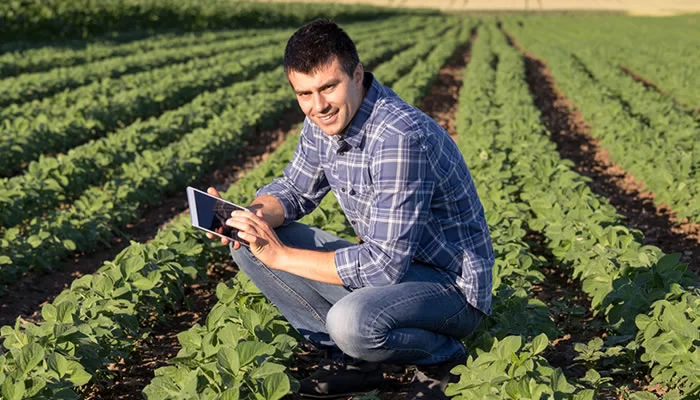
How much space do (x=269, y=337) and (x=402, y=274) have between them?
0.79 m

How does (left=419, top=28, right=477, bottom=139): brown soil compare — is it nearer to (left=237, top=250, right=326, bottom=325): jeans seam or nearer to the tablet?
(left=237, top=250, right=326, bottom=325): jeans seam

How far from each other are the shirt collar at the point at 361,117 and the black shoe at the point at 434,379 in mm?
1025

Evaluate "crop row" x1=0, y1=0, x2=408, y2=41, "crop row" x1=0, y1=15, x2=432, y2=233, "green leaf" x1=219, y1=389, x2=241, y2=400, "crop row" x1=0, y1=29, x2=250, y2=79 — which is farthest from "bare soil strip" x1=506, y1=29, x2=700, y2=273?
"crop row" x1=0, y1=0, x2=408, y2=41

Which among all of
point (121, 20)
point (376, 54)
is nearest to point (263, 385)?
point (376, 54)

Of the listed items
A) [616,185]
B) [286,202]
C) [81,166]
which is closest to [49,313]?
[286,202]

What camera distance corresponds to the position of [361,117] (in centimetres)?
316

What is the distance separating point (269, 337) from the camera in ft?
11.5

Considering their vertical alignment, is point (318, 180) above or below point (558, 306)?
above

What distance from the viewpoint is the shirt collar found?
124 inches

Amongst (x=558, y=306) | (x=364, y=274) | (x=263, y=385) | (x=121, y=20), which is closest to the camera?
(x=263, y=385)

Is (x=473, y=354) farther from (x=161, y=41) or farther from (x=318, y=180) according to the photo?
(x=161, y=41)

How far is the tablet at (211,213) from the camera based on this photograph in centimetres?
325

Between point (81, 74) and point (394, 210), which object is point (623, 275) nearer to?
point (394, 210)

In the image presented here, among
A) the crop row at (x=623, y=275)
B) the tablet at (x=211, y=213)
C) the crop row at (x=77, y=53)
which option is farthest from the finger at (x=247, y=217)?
the crop row at (x=77, y=53)
